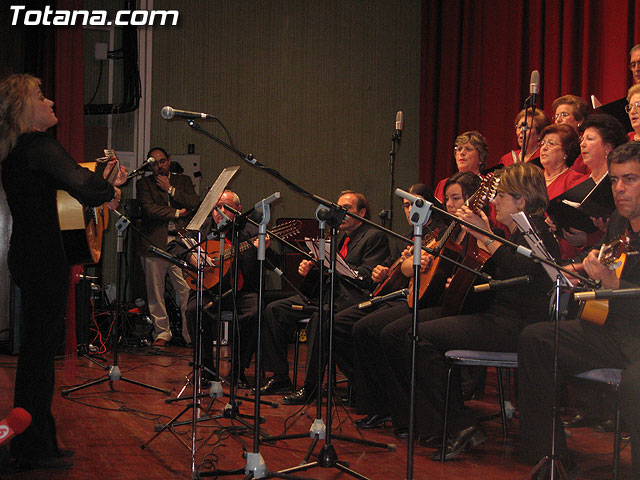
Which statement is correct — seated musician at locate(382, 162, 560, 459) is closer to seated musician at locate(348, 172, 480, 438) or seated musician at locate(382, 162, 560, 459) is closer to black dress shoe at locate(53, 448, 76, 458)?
seated musician at locate(348, 172, 480, 438)

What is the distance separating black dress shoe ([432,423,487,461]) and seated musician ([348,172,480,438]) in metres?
0.35

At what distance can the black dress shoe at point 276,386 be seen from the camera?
14.4 ft

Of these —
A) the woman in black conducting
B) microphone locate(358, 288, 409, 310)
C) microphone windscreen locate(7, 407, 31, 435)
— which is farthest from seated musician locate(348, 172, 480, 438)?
microphone windscreen locate(7, 407, 31, 435)

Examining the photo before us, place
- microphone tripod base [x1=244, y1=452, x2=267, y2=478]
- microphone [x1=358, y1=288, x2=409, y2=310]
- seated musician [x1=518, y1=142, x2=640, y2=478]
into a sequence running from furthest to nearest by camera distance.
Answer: microphone [x1=358, y1=288, x2=409, y2=310]
seated musician [x1=518, y1=142, x2=640, y2=478]
microphone tripod base [x1=244, y1=452, x2=267, y2=478]

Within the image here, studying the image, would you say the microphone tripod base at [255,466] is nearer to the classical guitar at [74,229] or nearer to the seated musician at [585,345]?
the seated musician at [585,345]

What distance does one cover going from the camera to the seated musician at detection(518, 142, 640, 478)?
2539 mm

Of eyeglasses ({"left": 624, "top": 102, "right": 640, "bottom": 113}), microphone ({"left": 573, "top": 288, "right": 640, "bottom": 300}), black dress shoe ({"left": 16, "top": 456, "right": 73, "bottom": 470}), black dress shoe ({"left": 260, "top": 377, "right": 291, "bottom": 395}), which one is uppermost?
eyeglasses ({"left": 624, "top": 102, "right": 640, "bottom": 113})

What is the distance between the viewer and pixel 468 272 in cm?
312

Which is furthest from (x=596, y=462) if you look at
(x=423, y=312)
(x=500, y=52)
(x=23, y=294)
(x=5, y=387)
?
(x=500, y=52)

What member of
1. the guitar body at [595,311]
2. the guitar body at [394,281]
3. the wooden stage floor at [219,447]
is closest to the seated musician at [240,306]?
the wooden stage floor at [219,447]

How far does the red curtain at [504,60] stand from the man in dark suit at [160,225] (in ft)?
8.92

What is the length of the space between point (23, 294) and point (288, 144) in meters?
5.33

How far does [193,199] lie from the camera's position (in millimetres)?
6754

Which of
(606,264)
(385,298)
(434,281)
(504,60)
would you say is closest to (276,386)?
(434,281)
